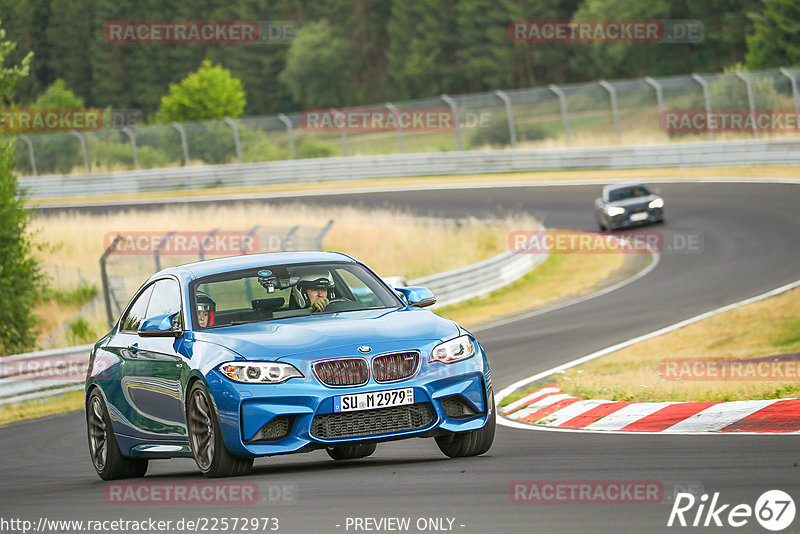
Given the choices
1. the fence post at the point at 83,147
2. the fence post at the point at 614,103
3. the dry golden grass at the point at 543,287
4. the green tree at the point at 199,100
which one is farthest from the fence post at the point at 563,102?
the green tree at the point at 199,100

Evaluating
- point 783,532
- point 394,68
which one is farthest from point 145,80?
point 783,532

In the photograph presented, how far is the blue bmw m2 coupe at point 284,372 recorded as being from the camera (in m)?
7.54

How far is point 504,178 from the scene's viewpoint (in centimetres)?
4662

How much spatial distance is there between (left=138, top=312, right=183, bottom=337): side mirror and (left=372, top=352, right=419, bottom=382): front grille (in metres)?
1.53

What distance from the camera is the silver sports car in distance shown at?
33406mm

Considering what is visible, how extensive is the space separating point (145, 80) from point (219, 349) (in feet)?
374

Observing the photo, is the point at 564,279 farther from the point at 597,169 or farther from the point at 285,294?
the point at 285,294

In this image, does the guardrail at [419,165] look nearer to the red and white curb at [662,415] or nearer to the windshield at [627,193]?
the windshield at [627,193]

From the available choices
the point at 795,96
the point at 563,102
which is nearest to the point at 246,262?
the point at 795,96

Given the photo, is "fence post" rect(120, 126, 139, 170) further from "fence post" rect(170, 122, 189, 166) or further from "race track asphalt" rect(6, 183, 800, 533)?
"race track asphalt" rect(6, 183, 800, 533)

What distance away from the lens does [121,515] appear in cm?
710

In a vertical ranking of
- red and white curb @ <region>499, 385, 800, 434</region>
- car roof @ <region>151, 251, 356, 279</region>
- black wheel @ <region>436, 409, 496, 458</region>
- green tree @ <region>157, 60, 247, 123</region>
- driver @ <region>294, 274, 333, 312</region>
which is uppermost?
green tree @ <region>157, 60, 247, 123</region>

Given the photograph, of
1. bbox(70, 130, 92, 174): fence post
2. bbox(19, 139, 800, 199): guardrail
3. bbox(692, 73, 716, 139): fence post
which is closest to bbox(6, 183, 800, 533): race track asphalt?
bbox(19, 139, 800, 199): guardrail

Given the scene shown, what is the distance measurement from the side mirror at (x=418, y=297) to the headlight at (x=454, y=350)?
0.74 metres
